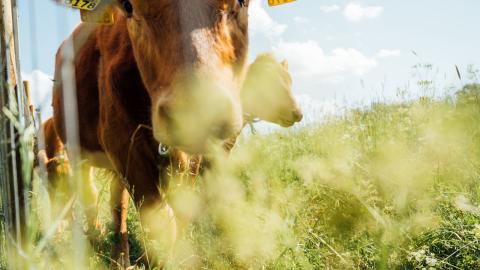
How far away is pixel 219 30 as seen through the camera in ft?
7.65

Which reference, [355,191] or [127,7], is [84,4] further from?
[355,191]

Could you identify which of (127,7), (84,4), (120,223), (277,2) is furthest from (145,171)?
(277,2)

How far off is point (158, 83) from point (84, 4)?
110 cm

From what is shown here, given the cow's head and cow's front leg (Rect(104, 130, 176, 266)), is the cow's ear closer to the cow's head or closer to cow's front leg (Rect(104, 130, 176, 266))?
cow's front leg (Rect(104, 130, 176, 266))

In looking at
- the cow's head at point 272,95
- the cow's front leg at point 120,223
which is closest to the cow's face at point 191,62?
the cow's head at point 272,95

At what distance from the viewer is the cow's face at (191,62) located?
1.85 m

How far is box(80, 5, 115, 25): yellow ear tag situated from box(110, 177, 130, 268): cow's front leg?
1.37 m

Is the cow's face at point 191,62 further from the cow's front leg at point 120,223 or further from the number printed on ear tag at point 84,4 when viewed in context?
the cow's front leg at point 120,223

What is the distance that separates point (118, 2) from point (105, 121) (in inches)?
32.4

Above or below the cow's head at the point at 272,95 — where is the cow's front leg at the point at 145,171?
below

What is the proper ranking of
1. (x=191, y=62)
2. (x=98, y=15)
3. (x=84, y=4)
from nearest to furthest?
(x=191, y=62) → (x=84, y=4) → (x=98, y=15)

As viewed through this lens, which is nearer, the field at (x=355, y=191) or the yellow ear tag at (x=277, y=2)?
the field at (x=355, y=191)

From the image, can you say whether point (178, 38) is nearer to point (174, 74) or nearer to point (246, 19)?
point (174, 74)

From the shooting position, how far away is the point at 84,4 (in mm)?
3016
